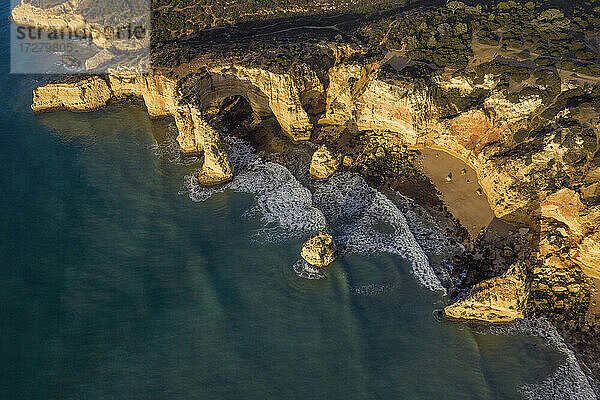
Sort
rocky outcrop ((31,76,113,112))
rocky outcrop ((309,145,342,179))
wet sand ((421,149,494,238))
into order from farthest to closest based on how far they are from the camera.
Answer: rocky outcrop ((31,76,113,112)), rocky outcrop ((309,145,342,179)), wet sand ((421,149,494,238))

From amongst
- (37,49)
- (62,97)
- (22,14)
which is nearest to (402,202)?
(62,97)

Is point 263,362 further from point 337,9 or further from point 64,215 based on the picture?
point 337,9

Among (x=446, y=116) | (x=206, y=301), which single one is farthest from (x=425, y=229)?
(x=206, y=301)

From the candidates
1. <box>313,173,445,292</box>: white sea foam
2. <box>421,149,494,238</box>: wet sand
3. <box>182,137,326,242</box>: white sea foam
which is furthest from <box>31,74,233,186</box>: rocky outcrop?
<box>421,149,494,238</box>: wet sand

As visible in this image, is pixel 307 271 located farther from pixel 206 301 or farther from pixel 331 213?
pixel 206 301

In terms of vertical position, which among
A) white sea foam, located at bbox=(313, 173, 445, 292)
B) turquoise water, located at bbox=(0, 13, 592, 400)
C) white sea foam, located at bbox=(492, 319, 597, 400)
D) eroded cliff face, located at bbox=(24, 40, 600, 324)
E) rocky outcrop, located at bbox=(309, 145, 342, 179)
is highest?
eroded cliff face, located at bbox=(24, 40, 600, 324)

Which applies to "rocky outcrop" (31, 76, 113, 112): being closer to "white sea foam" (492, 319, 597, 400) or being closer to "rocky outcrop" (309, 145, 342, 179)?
"rocky outcrop" (309, 145, 342, 179)
